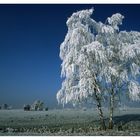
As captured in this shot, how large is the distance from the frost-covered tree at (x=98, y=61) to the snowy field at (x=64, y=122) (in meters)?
0.29

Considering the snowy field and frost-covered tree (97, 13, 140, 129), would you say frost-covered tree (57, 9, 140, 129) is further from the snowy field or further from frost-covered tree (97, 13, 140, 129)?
the snowy field

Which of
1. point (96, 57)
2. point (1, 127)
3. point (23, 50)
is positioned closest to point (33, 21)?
point (23, 50)

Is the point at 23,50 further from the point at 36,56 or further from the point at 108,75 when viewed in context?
the point at 108,75

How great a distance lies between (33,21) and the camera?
1187cm

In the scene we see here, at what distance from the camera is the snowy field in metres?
11.5

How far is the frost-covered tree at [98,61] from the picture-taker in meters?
11.6

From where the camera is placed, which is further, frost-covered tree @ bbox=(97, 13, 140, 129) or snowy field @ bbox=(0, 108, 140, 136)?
frost-covered tree @ bbox=(97, 13, 140, 129)

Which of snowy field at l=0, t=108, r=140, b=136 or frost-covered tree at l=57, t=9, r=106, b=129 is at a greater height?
frost-covered tree at l=57, t=9, r=106, b=129

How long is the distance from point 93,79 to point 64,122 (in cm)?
136

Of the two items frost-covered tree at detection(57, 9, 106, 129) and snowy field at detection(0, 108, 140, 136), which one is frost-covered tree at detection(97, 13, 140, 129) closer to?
frost-covered tree at detection(57, 9, 106, 129)

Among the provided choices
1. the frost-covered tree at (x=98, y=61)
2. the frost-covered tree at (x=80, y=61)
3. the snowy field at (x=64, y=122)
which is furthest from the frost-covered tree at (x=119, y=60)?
the snowy field at (x=64, y=122)

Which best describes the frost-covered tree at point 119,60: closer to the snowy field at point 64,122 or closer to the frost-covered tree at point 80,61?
the frost-covered tree at point 80,61

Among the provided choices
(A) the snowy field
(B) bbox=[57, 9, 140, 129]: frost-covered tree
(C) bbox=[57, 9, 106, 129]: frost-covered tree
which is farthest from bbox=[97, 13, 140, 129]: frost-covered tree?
(A) the snowy field

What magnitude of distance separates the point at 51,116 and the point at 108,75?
1789mm
